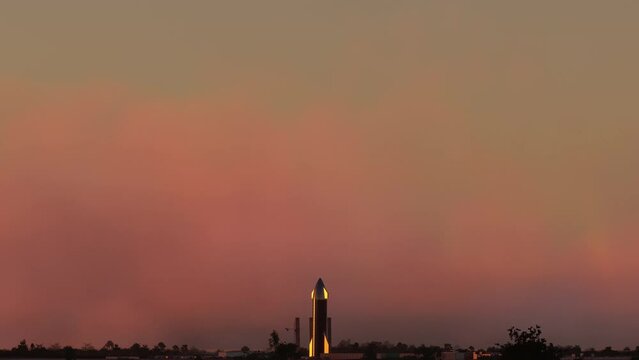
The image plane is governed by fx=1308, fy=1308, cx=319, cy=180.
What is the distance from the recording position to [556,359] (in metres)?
185

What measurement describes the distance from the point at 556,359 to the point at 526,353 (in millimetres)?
9209

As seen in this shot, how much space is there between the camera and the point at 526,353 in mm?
177500
